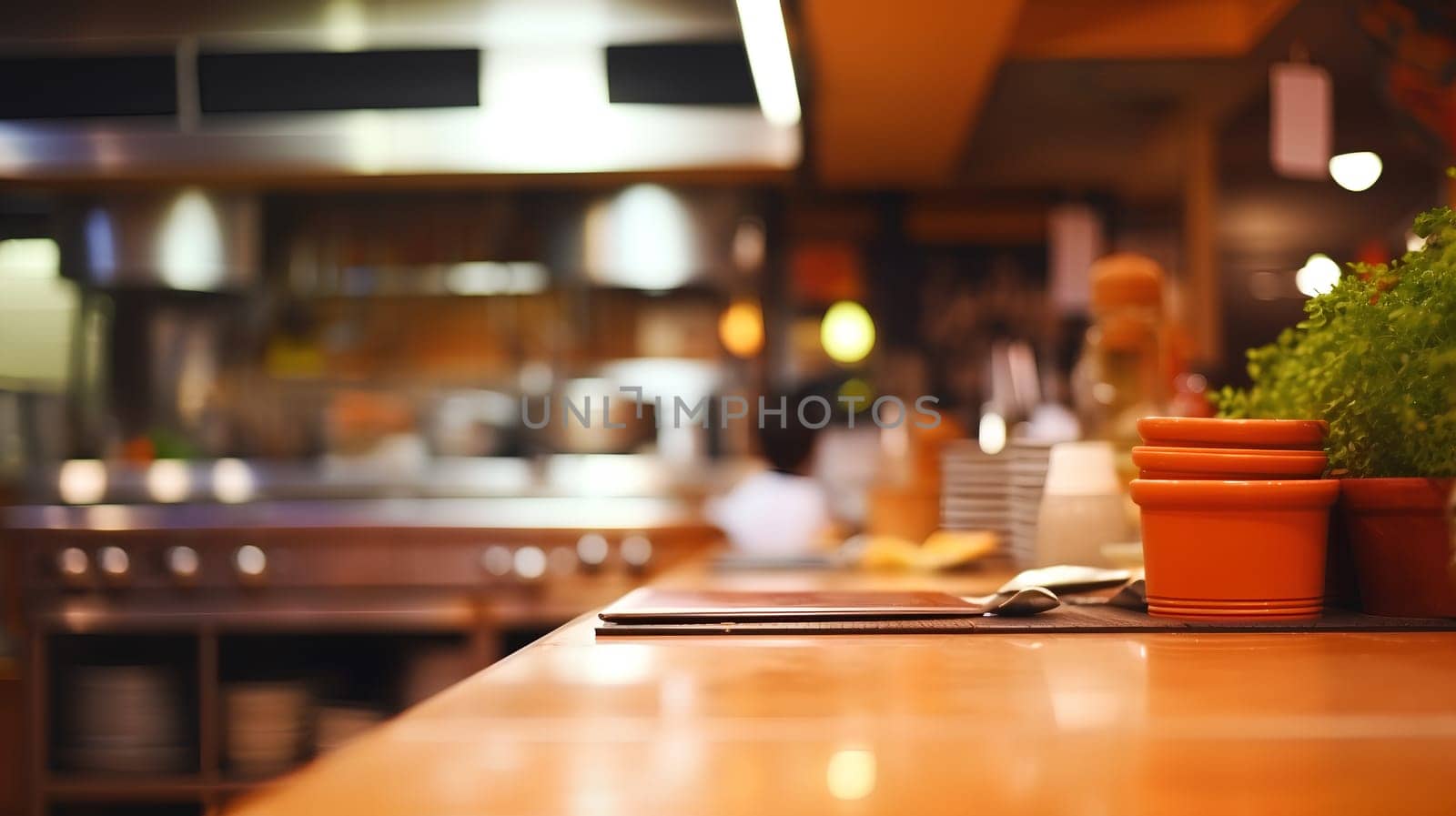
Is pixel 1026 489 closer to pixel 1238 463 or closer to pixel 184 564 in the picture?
pixel 1238 463

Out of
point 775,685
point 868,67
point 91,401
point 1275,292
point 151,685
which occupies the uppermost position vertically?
point 868,67

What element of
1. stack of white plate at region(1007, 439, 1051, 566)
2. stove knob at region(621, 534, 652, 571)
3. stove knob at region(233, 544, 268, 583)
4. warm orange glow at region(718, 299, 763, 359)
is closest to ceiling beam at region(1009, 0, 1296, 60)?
warm orange glow at region(718, 299, 763, 359)

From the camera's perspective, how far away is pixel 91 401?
4.45 meters

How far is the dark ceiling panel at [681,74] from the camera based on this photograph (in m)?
4.21

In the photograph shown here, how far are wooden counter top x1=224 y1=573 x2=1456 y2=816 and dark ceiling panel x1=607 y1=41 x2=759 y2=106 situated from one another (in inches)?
141

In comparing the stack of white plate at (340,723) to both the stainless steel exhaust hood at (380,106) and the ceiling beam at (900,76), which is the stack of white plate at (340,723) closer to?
the stainless steel exhaust hood at (380,106)

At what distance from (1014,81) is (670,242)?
1342 millimetres

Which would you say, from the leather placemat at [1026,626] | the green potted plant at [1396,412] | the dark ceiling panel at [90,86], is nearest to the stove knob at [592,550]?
the dark ceiling panel at [90,86]

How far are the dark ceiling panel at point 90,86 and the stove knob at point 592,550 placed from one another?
223 cm

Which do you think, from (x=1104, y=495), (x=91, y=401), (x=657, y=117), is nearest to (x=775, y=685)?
(x=1104, y=495)

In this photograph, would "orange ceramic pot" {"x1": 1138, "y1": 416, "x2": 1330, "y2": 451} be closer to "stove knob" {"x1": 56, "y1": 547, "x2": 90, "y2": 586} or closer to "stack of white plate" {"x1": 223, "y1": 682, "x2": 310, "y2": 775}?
"stack of white plate" {"x1": 223, "y1": 682, "x2": 310, "y2": 775}

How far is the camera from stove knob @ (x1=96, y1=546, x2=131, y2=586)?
3.55 metres

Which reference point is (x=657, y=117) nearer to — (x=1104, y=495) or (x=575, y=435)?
(x=575, y=435)

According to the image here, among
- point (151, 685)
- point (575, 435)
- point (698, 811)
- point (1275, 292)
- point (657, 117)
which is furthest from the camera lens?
point (1275, 292)
